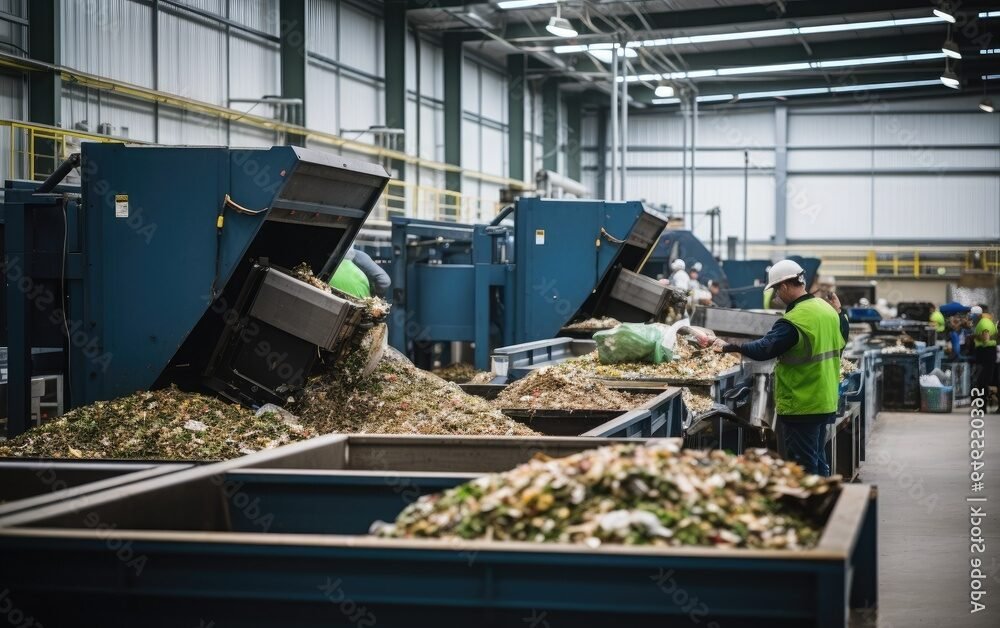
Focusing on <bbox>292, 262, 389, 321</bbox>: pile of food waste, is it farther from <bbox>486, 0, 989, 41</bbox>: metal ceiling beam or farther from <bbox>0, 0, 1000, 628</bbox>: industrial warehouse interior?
<bbox>486, 0, 989, 41</bbox>: metal ceiling beam

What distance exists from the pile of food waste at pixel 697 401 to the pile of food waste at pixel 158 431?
2555 mm

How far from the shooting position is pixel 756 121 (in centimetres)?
3134

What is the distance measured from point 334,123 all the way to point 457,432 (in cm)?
1612

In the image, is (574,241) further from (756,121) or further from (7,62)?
(756,121)

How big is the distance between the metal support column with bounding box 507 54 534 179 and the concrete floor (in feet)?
51.3

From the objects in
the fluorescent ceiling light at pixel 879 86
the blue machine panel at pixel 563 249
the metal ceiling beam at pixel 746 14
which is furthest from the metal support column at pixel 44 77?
the fluorescent ceiling light at pixel 879 86

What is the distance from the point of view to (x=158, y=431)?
5.01 metres

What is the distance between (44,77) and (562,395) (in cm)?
1004

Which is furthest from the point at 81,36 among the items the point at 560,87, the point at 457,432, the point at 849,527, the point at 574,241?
the point at 560,87

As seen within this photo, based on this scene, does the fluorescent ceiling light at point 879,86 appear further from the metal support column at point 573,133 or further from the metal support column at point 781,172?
the metal support column at point 573,133

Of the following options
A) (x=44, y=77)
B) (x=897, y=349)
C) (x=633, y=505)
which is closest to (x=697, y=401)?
(x=633, y=505)

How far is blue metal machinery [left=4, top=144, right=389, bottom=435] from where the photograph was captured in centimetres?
541

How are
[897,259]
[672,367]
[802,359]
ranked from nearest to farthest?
1. [802,359]
2. [672,367]
3. [897,259]
